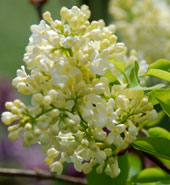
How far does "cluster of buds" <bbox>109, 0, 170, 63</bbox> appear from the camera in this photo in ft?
5.79

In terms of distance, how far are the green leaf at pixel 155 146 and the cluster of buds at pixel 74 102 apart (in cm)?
3

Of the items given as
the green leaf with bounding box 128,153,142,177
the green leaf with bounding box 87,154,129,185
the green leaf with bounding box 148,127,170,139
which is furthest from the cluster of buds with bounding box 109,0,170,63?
the green leaf with bounding box 87,154,129,185

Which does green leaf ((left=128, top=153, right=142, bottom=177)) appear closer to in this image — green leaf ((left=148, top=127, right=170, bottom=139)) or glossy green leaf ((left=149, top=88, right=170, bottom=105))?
green leaf ((left=148, top=127, right=170, bottom=139))

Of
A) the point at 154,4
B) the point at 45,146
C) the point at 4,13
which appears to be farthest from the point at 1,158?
the point at 4,13

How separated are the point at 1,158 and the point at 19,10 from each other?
4.11 m

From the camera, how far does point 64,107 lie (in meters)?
→ 0.65

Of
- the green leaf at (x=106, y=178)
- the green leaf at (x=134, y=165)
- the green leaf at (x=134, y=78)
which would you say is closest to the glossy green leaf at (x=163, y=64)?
the green leaf at (x=134, y=78)

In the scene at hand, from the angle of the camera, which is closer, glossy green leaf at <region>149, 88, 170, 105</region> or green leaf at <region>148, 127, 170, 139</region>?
glossy green leaf at <region>149, 88, 170, 105</region>

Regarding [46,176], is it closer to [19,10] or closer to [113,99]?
[113,99]

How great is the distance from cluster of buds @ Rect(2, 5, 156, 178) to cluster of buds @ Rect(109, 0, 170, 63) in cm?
103

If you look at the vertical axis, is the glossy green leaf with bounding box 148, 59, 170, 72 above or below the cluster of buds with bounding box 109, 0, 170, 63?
below

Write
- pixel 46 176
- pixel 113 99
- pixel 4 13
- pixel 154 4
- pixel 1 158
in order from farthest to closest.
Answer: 1. pixel 4 13
2. pixel 1 158
3. pixel 154 4
4. pixel 46 176
5. pixel 113 99

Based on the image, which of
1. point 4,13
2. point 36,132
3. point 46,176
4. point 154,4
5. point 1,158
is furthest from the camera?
point 4,13

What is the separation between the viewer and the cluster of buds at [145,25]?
5.79 feet
